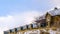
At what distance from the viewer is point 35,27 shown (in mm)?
16281

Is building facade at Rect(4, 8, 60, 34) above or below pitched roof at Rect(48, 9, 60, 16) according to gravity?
below

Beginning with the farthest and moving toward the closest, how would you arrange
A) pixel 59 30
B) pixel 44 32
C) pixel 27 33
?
pixel 27 33, pixel 44 32, pixel 59 30

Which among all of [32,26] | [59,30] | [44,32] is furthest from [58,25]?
[32,26]

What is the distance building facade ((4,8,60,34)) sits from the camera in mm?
14805

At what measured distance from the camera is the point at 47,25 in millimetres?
15219

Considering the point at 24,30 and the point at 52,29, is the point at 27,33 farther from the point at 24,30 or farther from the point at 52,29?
the point at 52,29

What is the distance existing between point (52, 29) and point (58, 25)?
555 mm

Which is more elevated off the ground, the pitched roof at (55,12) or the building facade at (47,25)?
the pitched roof at (55,12)

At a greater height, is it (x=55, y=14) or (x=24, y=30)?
(x=55, y=14)

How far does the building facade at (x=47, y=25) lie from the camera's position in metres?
14.8

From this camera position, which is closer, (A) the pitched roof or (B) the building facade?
(B) the building facade

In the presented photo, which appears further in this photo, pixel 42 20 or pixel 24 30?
pixel 24 30

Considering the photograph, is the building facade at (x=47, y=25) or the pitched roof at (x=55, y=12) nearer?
the building facade at (x=47, y=25)

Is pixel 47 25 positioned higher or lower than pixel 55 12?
lower
